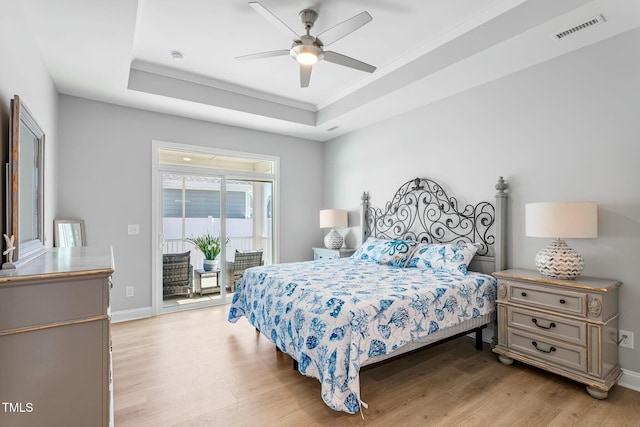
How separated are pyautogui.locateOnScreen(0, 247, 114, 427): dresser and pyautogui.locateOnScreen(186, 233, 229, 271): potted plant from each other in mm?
3089

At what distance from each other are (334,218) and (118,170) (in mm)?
2943

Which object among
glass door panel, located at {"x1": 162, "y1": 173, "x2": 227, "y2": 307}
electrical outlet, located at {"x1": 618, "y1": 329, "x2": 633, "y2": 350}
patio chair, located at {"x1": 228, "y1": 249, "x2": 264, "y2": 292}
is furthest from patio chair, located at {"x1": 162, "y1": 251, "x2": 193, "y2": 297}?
electrical outlet, located at {"x1": 618, "y1": 329, "x2": 633, "y2": 350}

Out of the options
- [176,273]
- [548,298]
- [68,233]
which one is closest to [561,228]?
[548,298]

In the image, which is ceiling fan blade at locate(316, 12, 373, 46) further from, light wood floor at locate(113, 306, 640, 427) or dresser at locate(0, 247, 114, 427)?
light wood floor at locate(113, 306, 640, 427)

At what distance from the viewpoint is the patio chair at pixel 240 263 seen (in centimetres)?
462

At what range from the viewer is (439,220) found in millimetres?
3707

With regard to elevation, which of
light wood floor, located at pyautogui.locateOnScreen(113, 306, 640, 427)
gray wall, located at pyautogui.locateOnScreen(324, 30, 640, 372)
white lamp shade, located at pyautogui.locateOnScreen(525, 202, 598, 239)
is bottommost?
light wood floor, located at pyautogui.locateOnScreen(113, 306, 640, 427)

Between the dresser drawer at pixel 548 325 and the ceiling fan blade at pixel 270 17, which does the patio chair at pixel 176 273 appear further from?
the dresser drawer at pixel 548 325

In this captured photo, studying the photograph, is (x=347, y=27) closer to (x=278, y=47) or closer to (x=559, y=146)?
(x=278, y=47)

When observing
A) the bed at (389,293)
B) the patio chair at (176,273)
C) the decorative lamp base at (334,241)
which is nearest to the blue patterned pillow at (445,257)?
the bed at (389,293)

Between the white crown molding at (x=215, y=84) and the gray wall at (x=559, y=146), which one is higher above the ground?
the white crown molding at (x=215, y=84)

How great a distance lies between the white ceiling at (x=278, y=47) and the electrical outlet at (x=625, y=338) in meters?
2.29

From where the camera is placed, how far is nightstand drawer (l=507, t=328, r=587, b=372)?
223 cm

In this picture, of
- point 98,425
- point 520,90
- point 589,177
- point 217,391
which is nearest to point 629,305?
point 589,177
